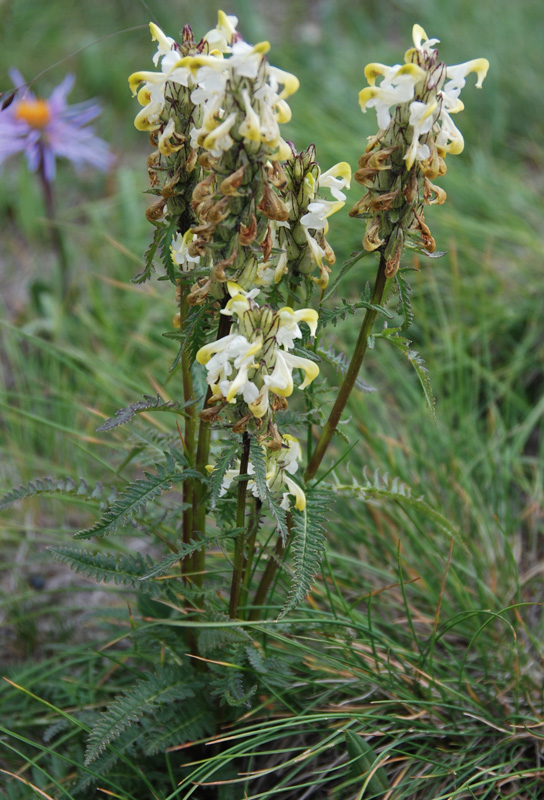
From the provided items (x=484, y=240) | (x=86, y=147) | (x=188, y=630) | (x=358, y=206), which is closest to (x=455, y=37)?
(x=484, y=240)

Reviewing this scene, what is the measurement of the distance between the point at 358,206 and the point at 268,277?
0.55 feet

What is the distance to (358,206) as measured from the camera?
3.59 ft

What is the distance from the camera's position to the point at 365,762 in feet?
3.95

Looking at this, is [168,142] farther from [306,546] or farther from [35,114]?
[35,114]

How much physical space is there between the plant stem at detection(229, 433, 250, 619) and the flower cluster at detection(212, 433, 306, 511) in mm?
16

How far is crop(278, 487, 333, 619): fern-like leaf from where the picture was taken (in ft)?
3.43

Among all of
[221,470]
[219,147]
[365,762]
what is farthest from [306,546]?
[219,147]

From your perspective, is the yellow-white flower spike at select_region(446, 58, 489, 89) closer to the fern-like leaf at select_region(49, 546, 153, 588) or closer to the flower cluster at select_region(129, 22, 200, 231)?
the flower cluster at select_region(129, 22, 200, 231)

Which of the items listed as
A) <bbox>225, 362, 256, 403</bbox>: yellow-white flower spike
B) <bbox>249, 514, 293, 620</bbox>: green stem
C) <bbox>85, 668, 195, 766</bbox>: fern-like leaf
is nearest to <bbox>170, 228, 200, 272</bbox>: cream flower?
<bbox>225, 362, 256, 403</bbox>: yellow-white flower spike

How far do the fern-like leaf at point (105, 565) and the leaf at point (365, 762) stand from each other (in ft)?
1.41

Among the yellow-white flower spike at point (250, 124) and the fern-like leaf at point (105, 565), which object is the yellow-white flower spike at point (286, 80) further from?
the fern-like leaf at point (105, 565)

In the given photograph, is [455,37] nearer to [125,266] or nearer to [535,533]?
[125,266]

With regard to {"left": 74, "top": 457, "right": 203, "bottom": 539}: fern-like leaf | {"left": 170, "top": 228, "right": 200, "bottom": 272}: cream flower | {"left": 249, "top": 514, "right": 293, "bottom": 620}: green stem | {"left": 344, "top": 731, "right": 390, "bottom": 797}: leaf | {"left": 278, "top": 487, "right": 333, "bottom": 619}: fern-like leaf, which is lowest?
{"left": 344, "top": 731, "right": 390, "bottom": 797}: leaf

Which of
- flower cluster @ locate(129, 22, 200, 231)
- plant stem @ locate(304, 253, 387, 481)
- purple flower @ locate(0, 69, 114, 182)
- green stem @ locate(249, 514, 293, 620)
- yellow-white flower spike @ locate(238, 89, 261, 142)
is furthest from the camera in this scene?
purple flower @ locate(0, 69, 114, 182)
